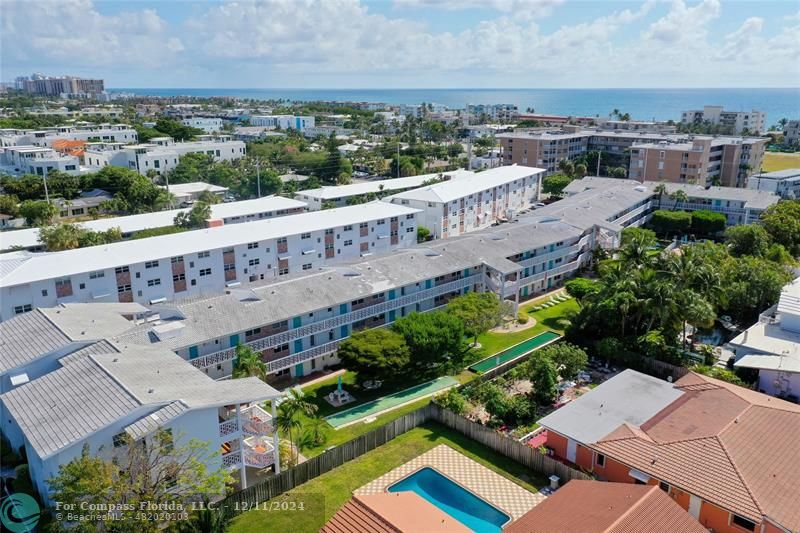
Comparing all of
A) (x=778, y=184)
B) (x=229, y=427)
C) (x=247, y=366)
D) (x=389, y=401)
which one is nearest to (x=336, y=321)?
(x=389, y=401)

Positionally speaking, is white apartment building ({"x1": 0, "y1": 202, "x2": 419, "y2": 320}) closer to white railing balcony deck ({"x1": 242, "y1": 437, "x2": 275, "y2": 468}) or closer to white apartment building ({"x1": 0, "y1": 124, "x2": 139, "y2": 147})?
white railing balcony deck ({"x1": 242, "y1": 437, "x2": 275, "y2": 468})

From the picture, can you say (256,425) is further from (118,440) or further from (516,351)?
(516,351)

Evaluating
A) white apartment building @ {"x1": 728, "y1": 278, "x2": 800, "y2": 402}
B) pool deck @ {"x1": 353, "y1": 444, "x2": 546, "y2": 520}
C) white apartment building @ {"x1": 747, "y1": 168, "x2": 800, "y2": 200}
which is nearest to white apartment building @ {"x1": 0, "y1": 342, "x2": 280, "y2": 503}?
pool deck @ {"x1": 353, "y1": 444, "x2": 546, "y2": 520}

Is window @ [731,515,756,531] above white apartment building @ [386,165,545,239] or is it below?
below

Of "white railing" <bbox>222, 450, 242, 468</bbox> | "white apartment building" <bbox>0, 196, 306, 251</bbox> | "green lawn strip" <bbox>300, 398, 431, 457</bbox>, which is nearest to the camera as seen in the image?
"white railing" <bbox>222, 450, 242, 468</bbox>

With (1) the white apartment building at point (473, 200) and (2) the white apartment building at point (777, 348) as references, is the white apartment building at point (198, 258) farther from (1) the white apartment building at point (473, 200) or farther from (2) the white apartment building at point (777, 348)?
(2) the white apartment building at point (777, 348)
